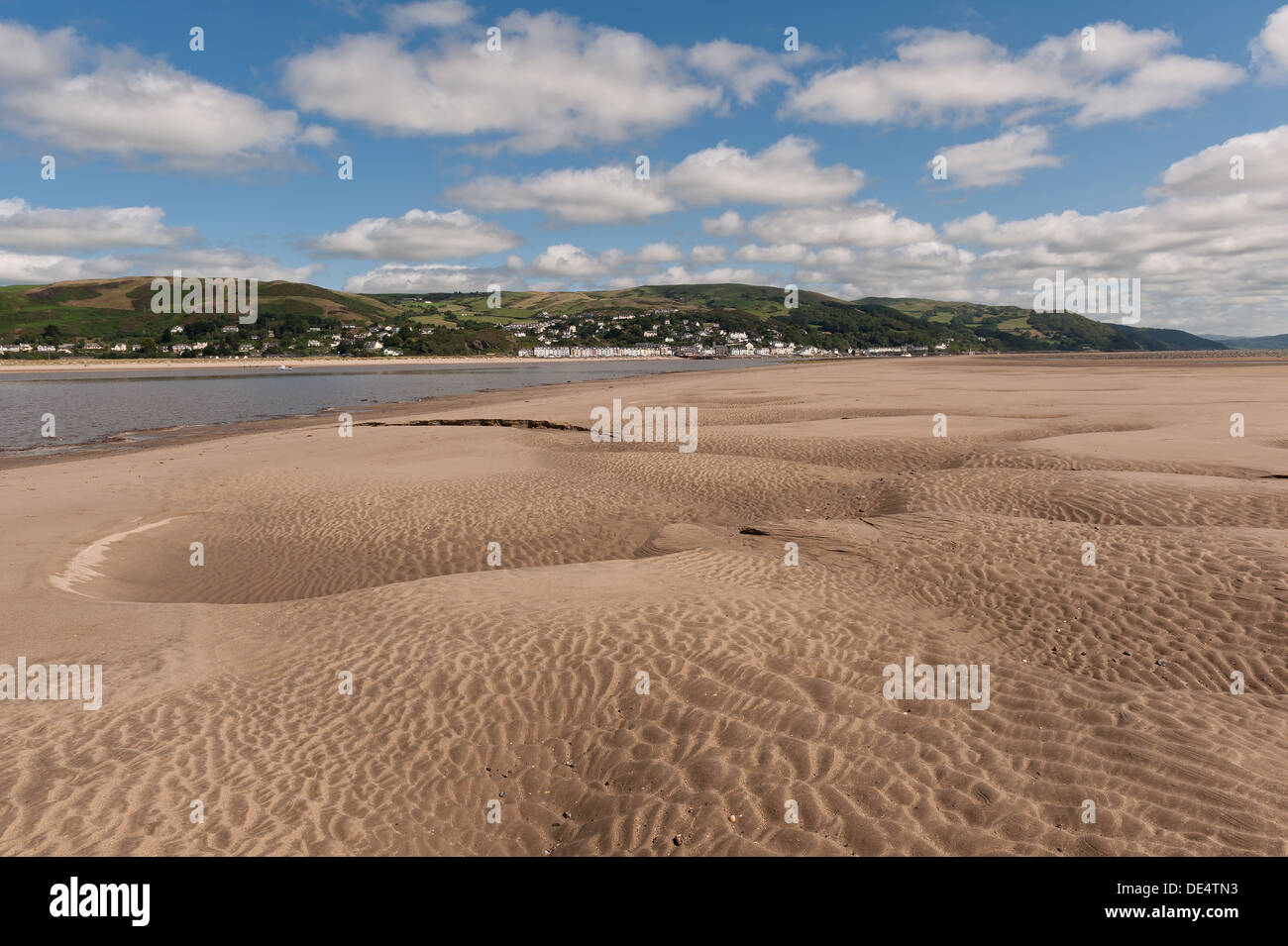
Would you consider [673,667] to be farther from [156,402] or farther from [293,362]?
[293,362]

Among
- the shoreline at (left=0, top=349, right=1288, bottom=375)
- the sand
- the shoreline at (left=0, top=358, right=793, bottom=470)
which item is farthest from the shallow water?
the shoreline at (left=0, top=349, right=1288, bottom=375)

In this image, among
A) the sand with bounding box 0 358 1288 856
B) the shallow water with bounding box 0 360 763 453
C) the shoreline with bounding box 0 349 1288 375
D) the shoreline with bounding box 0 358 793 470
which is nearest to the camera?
the sand with bounding box 0 358 1288 856

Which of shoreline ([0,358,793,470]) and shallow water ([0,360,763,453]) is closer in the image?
shoreline ([0,358,793,470])

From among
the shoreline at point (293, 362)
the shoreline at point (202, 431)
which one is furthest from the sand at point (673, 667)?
the shoreline at point (293, 362)

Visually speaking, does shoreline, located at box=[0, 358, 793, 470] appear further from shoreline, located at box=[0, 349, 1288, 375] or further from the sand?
shoreline, located at box=[0, 349, 1288, 375]

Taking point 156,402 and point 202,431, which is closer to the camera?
point 202,431

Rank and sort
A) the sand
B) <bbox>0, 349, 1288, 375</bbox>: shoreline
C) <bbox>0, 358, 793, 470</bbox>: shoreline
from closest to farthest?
the sand → <bbox>0, 358, 793, 470</bbox>: shoreline → <bbox>0, 349, 1288, 375</bbox>: shoreline

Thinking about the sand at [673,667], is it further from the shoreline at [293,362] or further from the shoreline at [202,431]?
the shoreline at [293,362]

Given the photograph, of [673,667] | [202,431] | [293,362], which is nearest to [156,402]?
[202,431]
